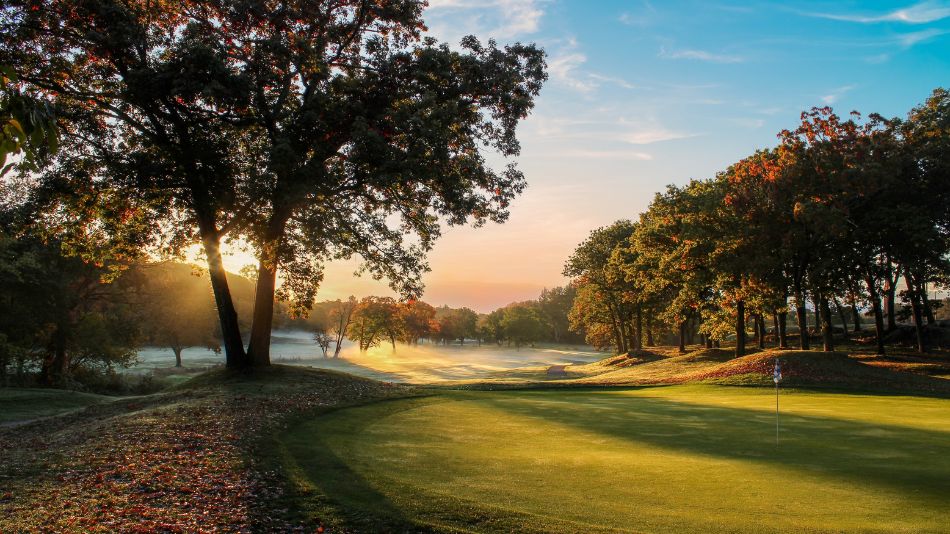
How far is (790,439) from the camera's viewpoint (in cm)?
1348

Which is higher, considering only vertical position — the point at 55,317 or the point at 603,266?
the point at 603,266

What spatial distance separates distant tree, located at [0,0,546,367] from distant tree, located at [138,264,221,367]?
723cm

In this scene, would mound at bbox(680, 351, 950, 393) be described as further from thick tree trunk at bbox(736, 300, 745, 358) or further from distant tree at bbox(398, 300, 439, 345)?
distant tree at bbox(398, 300, 439, 345)

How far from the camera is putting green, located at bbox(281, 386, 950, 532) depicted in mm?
7891

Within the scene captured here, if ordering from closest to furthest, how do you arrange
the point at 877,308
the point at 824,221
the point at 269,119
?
the point at 269,119 < the point at 824,221 < the point at 877,308

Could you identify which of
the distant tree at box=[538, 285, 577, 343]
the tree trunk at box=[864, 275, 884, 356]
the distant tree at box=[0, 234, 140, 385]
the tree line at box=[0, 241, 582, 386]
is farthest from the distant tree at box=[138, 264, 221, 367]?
the distant tree at box=[538, 285, 577, 343]

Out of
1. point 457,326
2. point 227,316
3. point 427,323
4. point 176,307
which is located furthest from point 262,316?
point 457,326

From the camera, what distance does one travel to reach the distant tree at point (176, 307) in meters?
48.6

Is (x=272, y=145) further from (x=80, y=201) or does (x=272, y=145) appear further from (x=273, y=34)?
(x=80, y=201)

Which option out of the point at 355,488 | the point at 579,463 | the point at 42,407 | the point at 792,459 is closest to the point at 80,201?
the point at 42,407

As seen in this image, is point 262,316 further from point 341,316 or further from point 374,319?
point 341,316

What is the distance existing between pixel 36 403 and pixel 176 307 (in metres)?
33.6

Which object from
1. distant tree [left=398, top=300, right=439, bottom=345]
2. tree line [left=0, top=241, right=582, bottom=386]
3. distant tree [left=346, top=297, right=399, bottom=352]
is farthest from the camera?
distant tree [left=398, top=300, right=439, bottom=345]

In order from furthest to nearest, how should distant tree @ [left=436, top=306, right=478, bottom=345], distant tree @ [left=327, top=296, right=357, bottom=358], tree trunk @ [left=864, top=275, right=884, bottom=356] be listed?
1. distant tree @ [left=436, top=306, right=478, bottom=345]
2. distant tree @ [left=327, top=296, right=357, bottom=358]
3. tree trunk @ [left=864, top=275, right=884, bottom=356]
